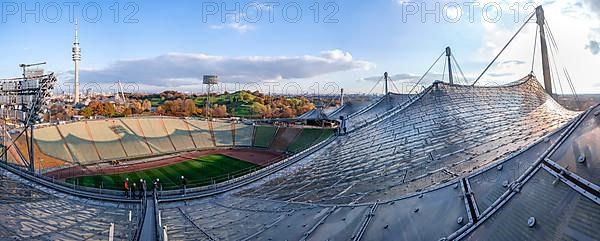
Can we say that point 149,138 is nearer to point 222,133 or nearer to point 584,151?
point 222,133

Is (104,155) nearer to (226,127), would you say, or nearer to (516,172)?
(226,127)

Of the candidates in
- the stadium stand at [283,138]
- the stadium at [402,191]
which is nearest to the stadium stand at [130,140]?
the stadium stand at [283,138]

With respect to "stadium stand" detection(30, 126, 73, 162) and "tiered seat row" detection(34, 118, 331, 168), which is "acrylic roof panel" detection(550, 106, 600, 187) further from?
"stadium stand" detection(30, 126, 73, 162)

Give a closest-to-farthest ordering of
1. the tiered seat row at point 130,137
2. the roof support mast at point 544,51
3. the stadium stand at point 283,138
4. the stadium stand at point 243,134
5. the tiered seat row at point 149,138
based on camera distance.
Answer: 1. the roof support mast at point 544,51
2. the tiered seat row at point 130,137
3. the tiered seat row at point 149,138
4. the stadium stand at point 283,138
5. the stadium stand at point 243,134

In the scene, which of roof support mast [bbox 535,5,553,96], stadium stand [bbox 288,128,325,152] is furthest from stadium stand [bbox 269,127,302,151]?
roof support mast [bbox 535,5,553,96]

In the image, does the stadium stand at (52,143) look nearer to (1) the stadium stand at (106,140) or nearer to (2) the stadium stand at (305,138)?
(1) the stadium stand at (106,140)

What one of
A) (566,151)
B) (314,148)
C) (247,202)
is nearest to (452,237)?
(566,151)

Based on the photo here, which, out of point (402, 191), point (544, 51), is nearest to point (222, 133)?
point (544, 51)
